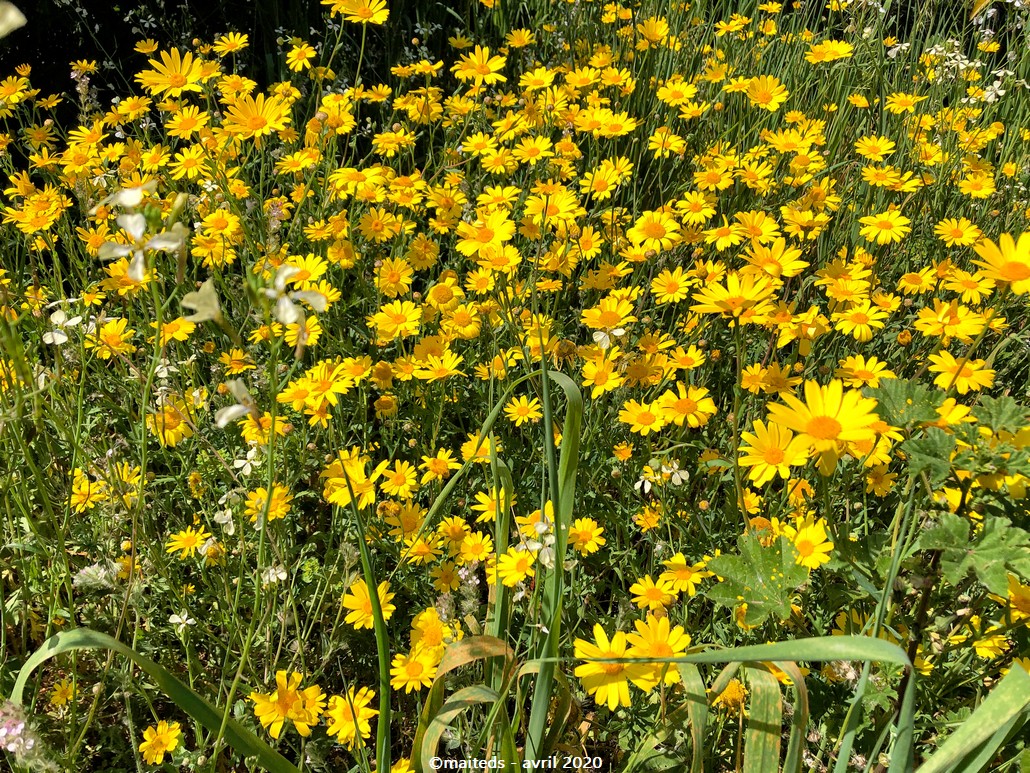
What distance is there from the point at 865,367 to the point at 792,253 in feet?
1.12

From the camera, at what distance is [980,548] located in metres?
1.10

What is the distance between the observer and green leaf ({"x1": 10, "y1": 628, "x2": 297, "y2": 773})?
1.10 m

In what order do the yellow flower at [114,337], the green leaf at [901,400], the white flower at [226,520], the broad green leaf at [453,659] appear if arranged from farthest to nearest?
the yellow flower at [114,337], the white flower at [226,520], the broad green leaf at [453,659], the green leaf at [901,400]

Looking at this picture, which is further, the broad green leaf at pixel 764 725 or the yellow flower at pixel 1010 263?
the yellow flower at pixel 1010 263

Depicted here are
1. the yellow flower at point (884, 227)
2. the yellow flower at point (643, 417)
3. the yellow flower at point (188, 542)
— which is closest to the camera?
the yellow flower at point (188, 542)

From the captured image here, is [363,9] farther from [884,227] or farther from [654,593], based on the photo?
[654,593]

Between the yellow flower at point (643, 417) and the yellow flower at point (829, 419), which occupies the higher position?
the yellow flower at point (829, 419)

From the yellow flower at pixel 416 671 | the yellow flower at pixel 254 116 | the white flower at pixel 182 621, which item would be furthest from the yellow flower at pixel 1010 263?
the yellow flower at pixel 254 116

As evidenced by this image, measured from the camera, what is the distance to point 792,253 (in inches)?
77.8

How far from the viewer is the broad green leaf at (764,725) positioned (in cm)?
120

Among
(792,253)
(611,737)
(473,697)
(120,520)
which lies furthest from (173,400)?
(792,253)

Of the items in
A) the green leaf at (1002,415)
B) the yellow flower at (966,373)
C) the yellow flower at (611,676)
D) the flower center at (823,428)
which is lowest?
the yellow flower at (611,676)

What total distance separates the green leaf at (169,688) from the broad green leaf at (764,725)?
70cm

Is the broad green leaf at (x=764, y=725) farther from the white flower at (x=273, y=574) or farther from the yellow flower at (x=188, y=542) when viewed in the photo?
the yellow flower at (x=188, y=542)
